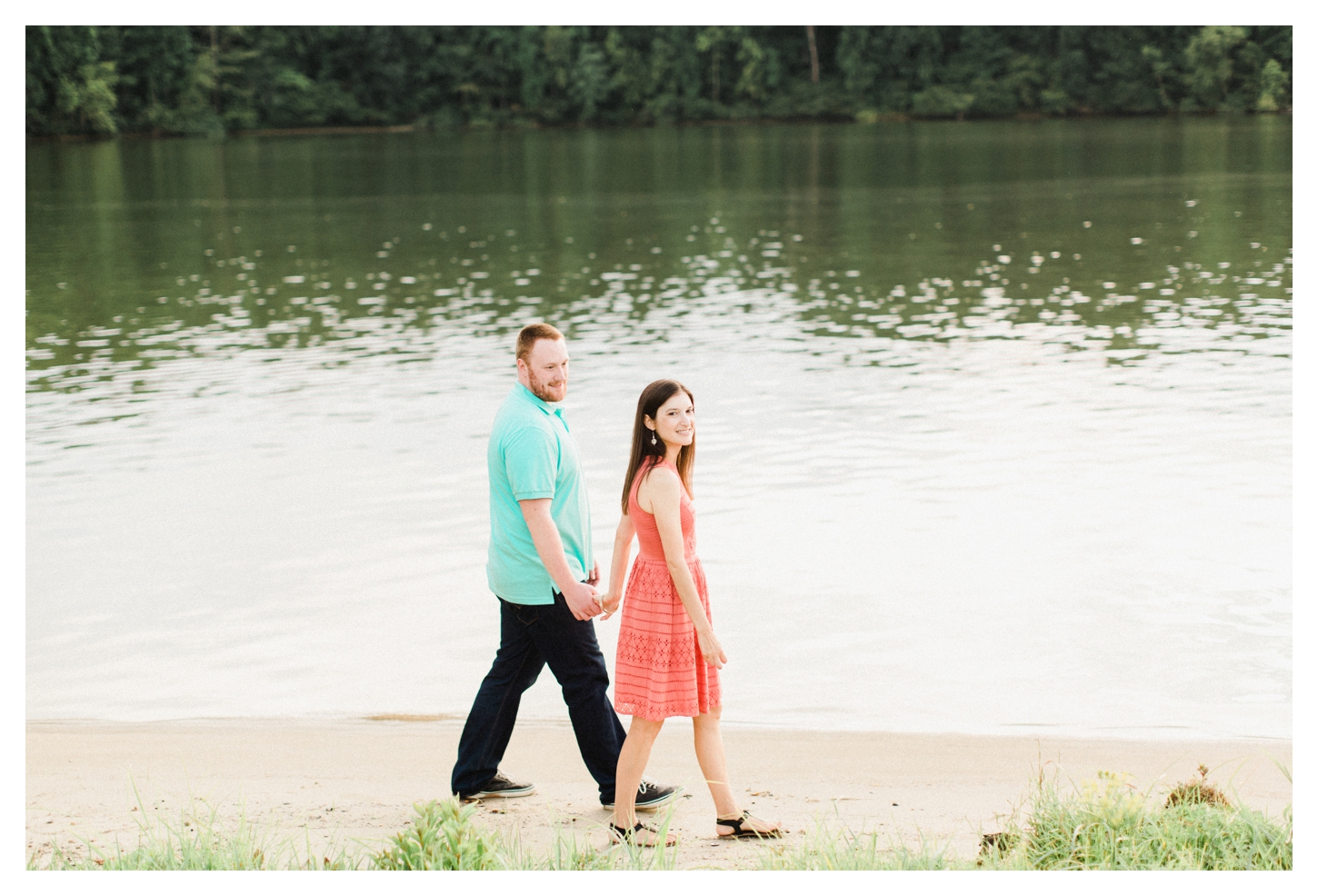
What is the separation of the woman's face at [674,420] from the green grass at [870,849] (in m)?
1.16

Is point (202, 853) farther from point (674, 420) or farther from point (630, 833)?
point (674, 420)

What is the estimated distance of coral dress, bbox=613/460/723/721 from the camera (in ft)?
14.4

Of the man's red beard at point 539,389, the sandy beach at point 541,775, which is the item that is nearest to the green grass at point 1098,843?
the sandy beach at point 541,775

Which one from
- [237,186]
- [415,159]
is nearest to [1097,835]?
[237,186]

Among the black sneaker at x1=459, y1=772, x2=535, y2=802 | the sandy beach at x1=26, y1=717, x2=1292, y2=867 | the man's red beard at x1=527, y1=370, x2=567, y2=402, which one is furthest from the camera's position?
the black sneaker at x1=459, y1=772, x2=535, y2=802

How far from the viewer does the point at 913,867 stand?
152 inches

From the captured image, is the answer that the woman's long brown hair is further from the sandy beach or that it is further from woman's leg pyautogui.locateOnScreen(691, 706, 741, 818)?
the sandy beach

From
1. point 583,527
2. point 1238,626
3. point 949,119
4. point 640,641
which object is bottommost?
point 1238,626

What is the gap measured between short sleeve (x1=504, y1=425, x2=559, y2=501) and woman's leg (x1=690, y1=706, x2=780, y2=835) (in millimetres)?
889

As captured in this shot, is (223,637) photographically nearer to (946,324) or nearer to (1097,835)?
(1097,835)

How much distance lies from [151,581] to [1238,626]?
6059 mm

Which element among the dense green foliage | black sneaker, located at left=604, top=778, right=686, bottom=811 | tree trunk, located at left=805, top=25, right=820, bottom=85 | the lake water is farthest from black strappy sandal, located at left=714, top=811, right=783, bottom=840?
tree trunk, located at left=805, top=25, right=820, bottom=85

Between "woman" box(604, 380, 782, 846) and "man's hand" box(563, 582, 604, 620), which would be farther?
"man's hand" box(563, 582, 604, 620)

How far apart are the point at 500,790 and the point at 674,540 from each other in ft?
4.41
